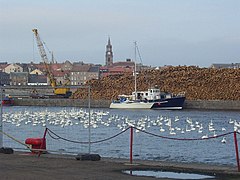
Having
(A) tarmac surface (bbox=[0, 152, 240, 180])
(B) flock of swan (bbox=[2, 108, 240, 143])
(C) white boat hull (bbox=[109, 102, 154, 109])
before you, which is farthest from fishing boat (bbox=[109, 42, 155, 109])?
(A) tarmac surface (bbox=[0, 152, 240, 180])

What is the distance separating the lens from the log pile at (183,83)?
354 feet

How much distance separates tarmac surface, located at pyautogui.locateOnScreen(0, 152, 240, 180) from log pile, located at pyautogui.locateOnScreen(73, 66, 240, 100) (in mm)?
84741

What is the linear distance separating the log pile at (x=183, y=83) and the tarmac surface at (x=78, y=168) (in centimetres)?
8474

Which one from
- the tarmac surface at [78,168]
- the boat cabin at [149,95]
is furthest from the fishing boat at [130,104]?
the tarmac surface at [78,168]

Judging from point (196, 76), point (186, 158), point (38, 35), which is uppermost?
point (38, 35)

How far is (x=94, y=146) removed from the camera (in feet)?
109

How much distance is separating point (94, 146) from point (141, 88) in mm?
87868

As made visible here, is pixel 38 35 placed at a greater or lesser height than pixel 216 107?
greater

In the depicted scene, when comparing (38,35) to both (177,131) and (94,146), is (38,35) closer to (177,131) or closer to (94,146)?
(177,131)

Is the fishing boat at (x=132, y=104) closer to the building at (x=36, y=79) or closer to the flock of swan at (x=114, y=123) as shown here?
the flock of swan at (x=114, y=123)

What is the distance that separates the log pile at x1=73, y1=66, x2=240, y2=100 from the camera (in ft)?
354

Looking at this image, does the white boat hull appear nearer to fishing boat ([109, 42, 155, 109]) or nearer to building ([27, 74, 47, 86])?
fishing boat ([109, 42, 155, 109])

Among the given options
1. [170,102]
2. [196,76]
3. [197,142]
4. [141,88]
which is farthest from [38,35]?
[197,142]

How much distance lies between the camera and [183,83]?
382 ft
